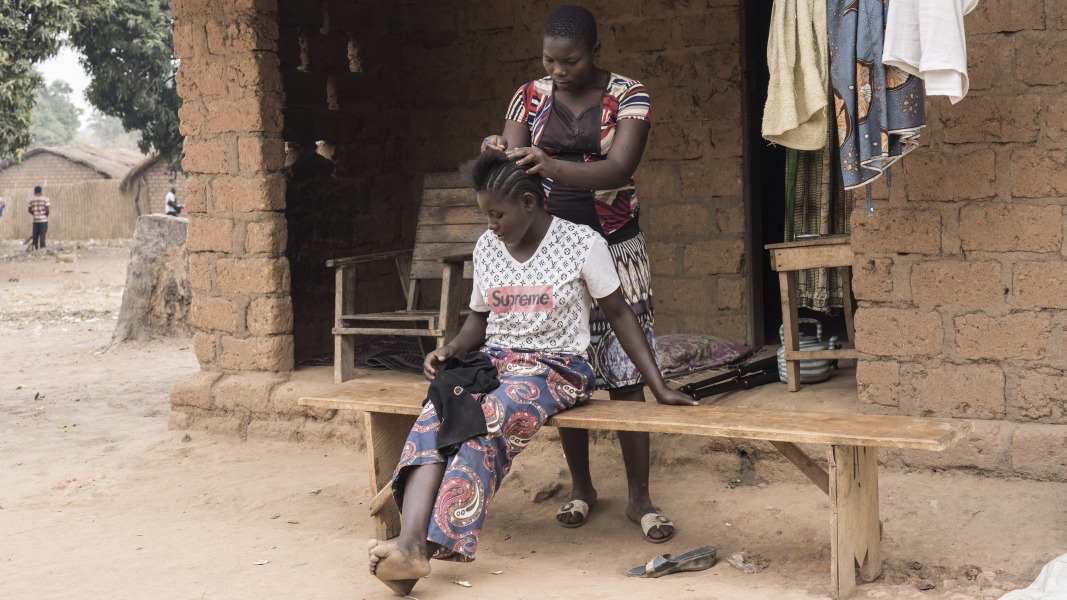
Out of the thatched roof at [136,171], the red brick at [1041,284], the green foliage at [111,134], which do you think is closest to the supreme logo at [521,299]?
the red brick at [1041,284]

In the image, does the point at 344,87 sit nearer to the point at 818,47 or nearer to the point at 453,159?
the point at 453,159

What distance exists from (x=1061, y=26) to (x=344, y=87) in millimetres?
4214

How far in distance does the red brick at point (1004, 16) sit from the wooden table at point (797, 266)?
41.7 inches

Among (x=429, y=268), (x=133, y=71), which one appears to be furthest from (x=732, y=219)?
(x=133, y=71)

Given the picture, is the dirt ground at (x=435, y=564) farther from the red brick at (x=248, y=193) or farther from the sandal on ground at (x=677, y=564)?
the red brick at (x=248, y=193)

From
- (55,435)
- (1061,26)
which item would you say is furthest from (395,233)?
(1061,26)

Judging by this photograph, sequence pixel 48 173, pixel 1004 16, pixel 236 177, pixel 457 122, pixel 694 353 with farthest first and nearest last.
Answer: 1. pixel 48 173
2. pixel 457 122
3. pixel 236 177
4. pixel 694 353
5. pixel 1004 16

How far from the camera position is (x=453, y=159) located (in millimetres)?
7219

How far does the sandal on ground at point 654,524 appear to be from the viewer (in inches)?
160

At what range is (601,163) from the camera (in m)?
3.78

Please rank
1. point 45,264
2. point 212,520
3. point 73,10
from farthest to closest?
point 45,264 < point 73,10 < point 212,520

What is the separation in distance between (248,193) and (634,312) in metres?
2.77

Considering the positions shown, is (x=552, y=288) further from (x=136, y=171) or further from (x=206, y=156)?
(x=136, y=171)

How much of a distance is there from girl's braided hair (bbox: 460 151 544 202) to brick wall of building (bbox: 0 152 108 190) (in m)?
28.6
